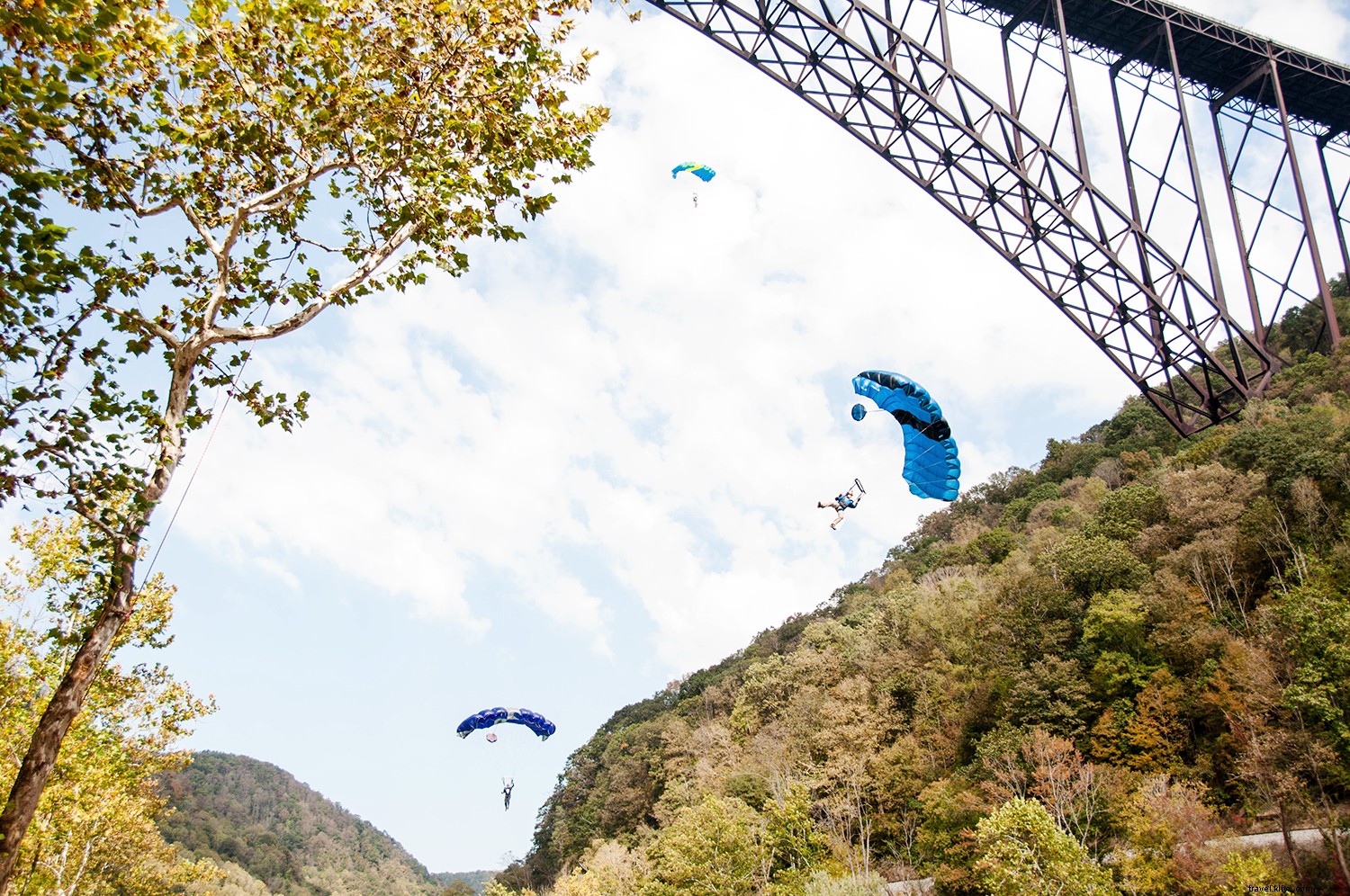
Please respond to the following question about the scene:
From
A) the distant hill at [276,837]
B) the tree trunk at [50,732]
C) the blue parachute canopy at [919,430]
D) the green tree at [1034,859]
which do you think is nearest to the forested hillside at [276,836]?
the distant hill at [276,837]

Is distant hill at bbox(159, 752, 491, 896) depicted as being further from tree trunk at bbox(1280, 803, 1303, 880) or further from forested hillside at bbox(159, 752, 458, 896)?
tree trunk at bbox(1280, 803, 1303, 880)

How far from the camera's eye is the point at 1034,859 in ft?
55.8

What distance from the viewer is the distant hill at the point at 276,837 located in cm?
9231

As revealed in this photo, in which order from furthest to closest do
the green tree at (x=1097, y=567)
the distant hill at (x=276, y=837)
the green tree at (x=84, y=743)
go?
the distant hill at (x=276, y=837), the green tree at (x=1097, y=567), the green tree at (x=84, y=743)

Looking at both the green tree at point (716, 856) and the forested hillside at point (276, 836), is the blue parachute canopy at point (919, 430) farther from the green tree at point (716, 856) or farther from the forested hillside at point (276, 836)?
the forested hillside at point (276, 836)

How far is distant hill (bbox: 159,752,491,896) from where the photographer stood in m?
92.3

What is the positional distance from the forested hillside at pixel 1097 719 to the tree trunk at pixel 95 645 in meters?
17.3

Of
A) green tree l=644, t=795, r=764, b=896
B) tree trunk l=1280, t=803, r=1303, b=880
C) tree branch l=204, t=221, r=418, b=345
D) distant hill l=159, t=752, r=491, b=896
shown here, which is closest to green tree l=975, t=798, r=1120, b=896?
tree trunk l=1280, t=803, r=1303, b=880

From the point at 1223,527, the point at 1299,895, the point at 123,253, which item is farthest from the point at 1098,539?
the point at 123,253

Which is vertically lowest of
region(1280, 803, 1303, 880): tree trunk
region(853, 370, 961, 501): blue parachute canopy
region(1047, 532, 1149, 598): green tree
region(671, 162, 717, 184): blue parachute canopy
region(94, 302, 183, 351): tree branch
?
region(1280, 803, 1303, 880): tree trunk

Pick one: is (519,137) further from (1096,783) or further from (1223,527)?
(1223,527)

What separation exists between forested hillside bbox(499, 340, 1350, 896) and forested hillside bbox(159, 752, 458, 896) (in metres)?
64.6

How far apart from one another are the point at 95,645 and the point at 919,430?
50.7 feet

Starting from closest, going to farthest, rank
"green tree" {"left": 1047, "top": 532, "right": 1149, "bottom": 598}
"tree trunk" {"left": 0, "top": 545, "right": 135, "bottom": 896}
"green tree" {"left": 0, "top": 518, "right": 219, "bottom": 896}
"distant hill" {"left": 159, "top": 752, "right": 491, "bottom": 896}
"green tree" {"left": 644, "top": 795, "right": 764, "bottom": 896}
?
1. "tree trunk" {"left": 0, "top": 545, "right": 135, "bottom": 896}
2. "green tree" {"left": 0, "top": 518, "right": 219, "bottom": 896}
3. "green tree" {"left": 644, "top": 795, "right": 764, "bottom": 896}
4. "green tree" {"left": 1047, "top": 532, "right": 1149, "bottom": 598}
5. "distant hill" {"left": 159, "top": 752, "right": 491, "bottom": 896}
